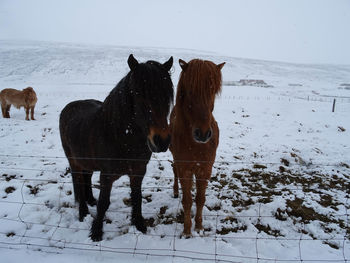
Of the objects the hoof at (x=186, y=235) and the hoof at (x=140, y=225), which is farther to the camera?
the hoof at (x=140, y=225)

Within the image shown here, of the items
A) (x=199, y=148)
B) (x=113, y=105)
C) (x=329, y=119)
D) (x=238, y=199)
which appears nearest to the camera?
(x=113, y=105)

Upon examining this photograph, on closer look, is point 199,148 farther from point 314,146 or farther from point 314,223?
point 314,146

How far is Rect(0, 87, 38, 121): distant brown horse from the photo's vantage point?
31.9 ft

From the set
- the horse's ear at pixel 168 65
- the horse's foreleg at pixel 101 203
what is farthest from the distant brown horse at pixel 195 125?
the horse's foreleg at pixel 101 203

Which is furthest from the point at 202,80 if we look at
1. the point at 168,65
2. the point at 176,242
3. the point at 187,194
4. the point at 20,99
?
the point at 20,99

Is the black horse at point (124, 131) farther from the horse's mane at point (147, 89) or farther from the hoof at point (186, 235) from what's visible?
the hoof at point (186, 235)

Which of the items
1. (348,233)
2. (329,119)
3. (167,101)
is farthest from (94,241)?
(329,119)

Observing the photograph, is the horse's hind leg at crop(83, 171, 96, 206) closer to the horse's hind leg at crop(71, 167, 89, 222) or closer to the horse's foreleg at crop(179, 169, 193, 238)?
the horse's hind leg at crop(71, 167, 89, 222)

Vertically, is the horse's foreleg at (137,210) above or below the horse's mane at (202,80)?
below

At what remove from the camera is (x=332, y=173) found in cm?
493

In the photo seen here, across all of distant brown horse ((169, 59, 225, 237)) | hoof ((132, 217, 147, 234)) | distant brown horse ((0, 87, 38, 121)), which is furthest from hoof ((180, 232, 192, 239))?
distant brown horse ((0, 87, 38, 121))

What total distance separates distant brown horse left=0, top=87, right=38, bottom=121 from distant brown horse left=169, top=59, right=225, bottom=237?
32.0 feet

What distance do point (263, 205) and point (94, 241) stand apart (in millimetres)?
2915

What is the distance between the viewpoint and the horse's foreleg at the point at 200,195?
9.81 feet
